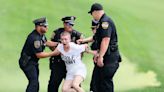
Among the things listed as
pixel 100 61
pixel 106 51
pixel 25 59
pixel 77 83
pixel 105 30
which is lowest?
pixel 77 83

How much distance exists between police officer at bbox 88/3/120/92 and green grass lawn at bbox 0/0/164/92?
12.6ft

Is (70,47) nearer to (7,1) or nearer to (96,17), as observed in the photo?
(96,17)

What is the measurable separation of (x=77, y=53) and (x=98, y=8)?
3.02 feet

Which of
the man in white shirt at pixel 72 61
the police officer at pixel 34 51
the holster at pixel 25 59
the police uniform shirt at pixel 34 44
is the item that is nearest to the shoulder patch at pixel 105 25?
the man in white shirt at pixel 72 61

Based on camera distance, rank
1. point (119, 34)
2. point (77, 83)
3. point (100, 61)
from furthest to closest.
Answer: point (119, 34)
point (77, 83)
point (100, 61)

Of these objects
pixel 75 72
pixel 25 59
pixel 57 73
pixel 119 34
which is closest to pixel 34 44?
pixel 25 59

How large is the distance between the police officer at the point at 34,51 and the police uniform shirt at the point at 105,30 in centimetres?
104

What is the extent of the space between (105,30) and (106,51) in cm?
44

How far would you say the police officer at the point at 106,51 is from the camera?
10.2 meters

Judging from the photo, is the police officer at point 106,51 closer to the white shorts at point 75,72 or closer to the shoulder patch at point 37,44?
the white shorts at point 75,72

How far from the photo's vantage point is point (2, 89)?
13.9 m

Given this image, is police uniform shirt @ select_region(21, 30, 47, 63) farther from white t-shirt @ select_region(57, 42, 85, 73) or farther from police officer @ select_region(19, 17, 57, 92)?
white t-shirt @ select_region(57, 42, 85, 73)

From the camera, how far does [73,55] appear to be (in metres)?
10.6

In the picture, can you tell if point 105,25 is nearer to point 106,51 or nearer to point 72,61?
point 106,51
